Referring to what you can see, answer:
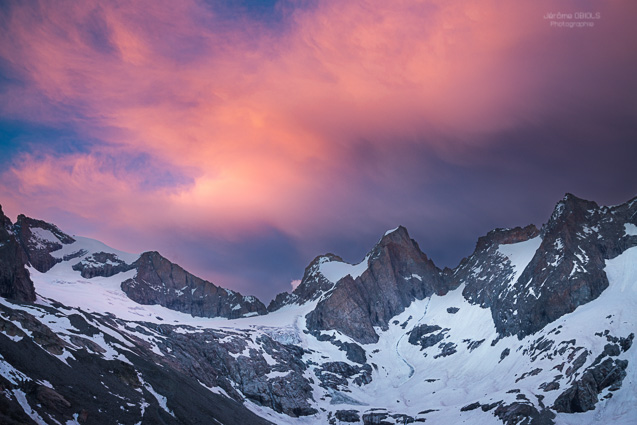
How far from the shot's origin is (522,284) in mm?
198625

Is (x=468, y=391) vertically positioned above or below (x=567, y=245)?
below

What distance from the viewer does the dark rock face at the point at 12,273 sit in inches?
5344

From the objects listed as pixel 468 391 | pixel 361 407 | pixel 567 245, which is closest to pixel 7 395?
pixel 361 407

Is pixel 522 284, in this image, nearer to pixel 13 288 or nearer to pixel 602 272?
pixel 602 272

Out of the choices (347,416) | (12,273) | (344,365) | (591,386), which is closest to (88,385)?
(12,273)

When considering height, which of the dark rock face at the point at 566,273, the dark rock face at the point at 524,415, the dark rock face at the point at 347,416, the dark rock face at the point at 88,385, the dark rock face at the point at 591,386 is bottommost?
the dark rock face at the point at 88,385

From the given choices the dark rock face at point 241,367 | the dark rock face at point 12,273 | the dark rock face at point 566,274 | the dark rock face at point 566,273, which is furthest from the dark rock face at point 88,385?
the dark rock face at point 566,273

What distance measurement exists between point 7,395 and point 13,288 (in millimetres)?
83493

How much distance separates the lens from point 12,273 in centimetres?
13938

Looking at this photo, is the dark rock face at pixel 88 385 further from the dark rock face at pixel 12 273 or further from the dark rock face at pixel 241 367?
the dark rock face at pixel 12 273

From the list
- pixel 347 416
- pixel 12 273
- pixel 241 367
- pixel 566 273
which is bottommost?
pixel 347 416

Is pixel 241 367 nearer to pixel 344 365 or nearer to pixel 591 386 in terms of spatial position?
pixel 344 365

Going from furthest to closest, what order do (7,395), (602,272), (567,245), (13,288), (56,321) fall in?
(567,245), (602,272), (13,288), (56,321), (7,395)

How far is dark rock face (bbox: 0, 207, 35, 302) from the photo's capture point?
135750mm
